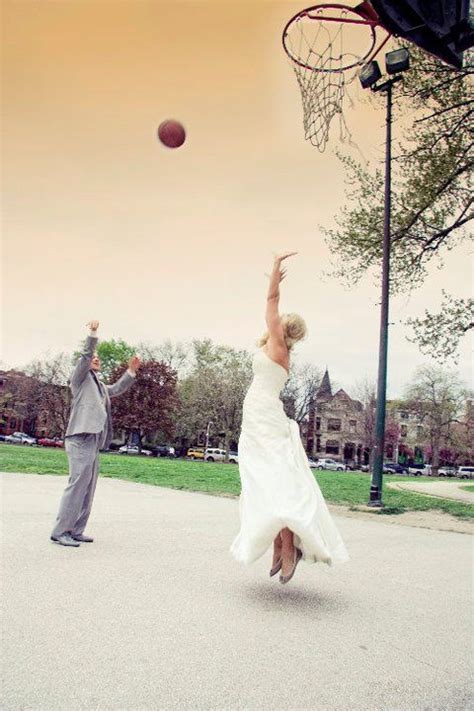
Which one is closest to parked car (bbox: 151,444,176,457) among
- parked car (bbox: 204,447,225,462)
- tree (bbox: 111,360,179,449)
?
parked car (bbox: 204,447,225,462)

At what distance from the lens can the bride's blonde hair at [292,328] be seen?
496cm

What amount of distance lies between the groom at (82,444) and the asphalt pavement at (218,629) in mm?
257

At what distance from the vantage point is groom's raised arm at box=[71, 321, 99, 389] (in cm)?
636

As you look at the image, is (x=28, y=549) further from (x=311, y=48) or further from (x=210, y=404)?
(x=210, y=404)

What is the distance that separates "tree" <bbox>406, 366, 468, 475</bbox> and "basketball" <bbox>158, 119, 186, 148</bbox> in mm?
67353

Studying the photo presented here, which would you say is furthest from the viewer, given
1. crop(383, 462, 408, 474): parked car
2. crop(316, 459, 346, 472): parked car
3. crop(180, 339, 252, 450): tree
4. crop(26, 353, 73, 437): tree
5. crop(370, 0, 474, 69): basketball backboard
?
crop(383, 462, 408, 474): parked car

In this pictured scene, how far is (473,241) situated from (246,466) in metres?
15.8

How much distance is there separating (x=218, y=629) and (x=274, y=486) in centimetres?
118

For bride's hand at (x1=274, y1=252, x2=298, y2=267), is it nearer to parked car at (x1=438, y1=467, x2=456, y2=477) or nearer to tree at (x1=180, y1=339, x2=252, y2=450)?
tree at (x1=180, y1=339, x2=252, y2=450)

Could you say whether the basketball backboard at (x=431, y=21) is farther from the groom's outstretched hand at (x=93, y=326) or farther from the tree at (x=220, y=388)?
the tree at (x=220, y=388)

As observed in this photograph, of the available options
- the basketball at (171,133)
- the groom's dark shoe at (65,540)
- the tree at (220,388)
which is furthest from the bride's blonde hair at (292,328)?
the tree at (220,388)

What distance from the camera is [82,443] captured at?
20.7 ft

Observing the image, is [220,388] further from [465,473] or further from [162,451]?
[465,473]

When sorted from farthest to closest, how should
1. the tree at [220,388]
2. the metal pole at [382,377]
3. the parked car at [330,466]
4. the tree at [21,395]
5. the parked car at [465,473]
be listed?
1. the parked car at [465,473]
2. the parked car at [330,466]
3. the tree at [21,395]
4. the tree at [220,388]
5. the metal pole at [382,377]
